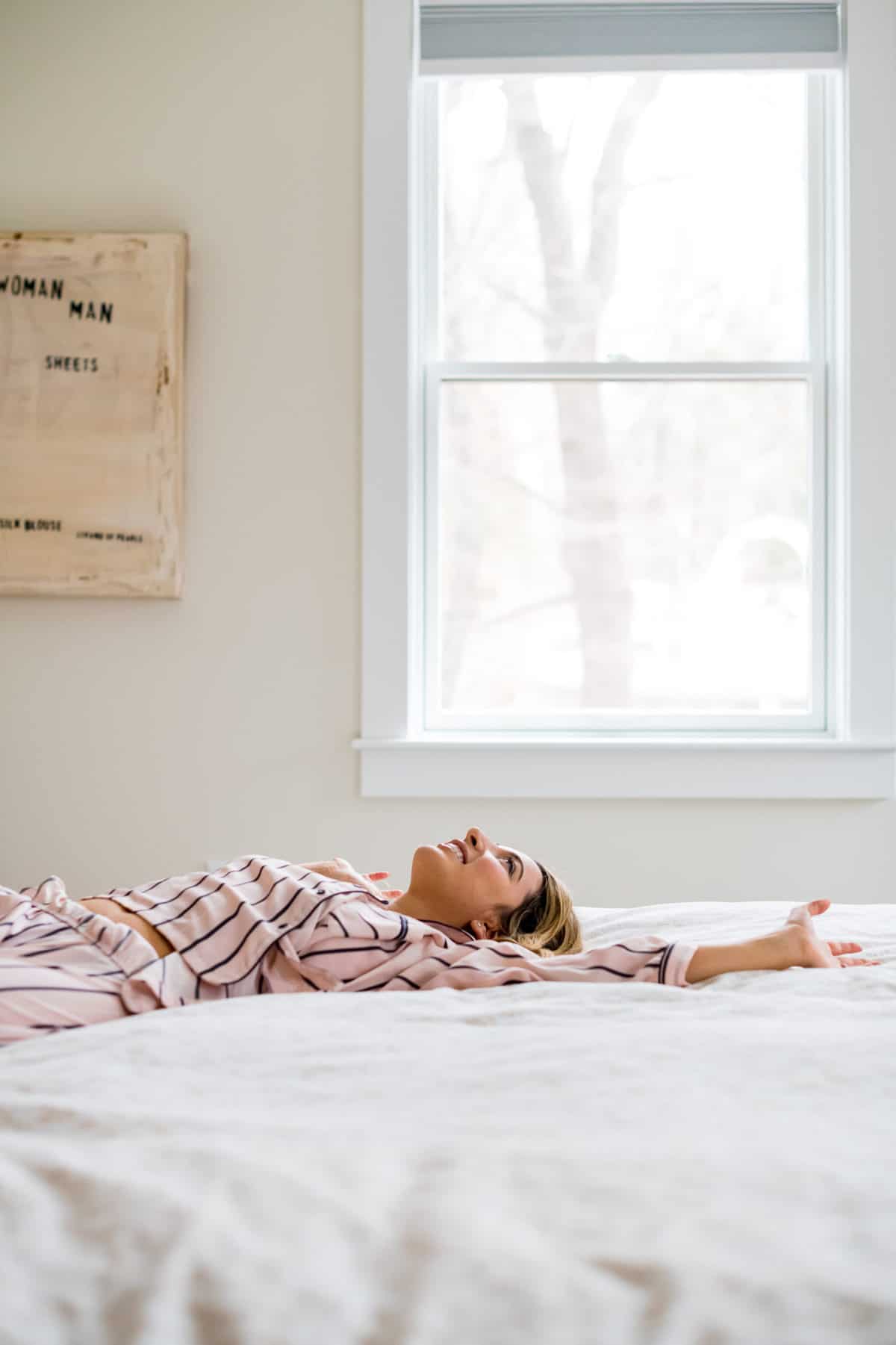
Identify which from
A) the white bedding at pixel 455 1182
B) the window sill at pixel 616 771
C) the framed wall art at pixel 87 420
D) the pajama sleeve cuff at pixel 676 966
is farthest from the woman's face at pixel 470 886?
the framed wall art at pixel 87 420

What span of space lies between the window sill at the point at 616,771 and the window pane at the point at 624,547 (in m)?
0.16

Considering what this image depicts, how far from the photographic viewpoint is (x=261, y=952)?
1341 mm

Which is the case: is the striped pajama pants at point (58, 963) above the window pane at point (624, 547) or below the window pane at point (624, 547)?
below

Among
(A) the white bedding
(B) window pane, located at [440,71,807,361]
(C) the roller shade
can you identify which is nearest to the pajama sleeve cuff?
(A) the white bedding

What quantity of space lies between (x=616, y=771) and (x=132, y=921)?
51.3 inches

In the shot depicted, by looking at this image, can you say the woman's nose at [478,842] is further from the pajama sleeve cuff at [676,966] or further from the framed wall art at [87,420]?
the framed wall art at [87,420]

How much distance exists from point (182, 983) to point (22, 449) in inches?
62.0

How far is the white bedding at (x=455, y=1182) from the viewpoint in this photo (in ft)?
2.09

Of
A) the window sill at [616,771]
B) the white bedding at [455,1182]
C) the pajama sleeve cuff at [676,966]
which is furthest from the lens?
the window sill at [616,771]

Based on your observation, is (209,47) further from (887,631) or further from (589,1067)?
(589,1067)

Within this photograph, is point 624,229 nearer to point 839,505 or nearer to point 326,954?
point 839,505

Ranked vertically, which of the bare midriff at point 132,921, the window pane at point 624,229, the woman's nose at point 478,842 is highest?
the window pane at point 624,229

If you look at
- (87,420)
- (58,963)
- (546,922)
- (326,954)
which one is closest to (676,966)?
(546,922)

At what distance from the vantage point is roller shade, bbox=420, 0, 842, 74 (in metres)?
2.45
